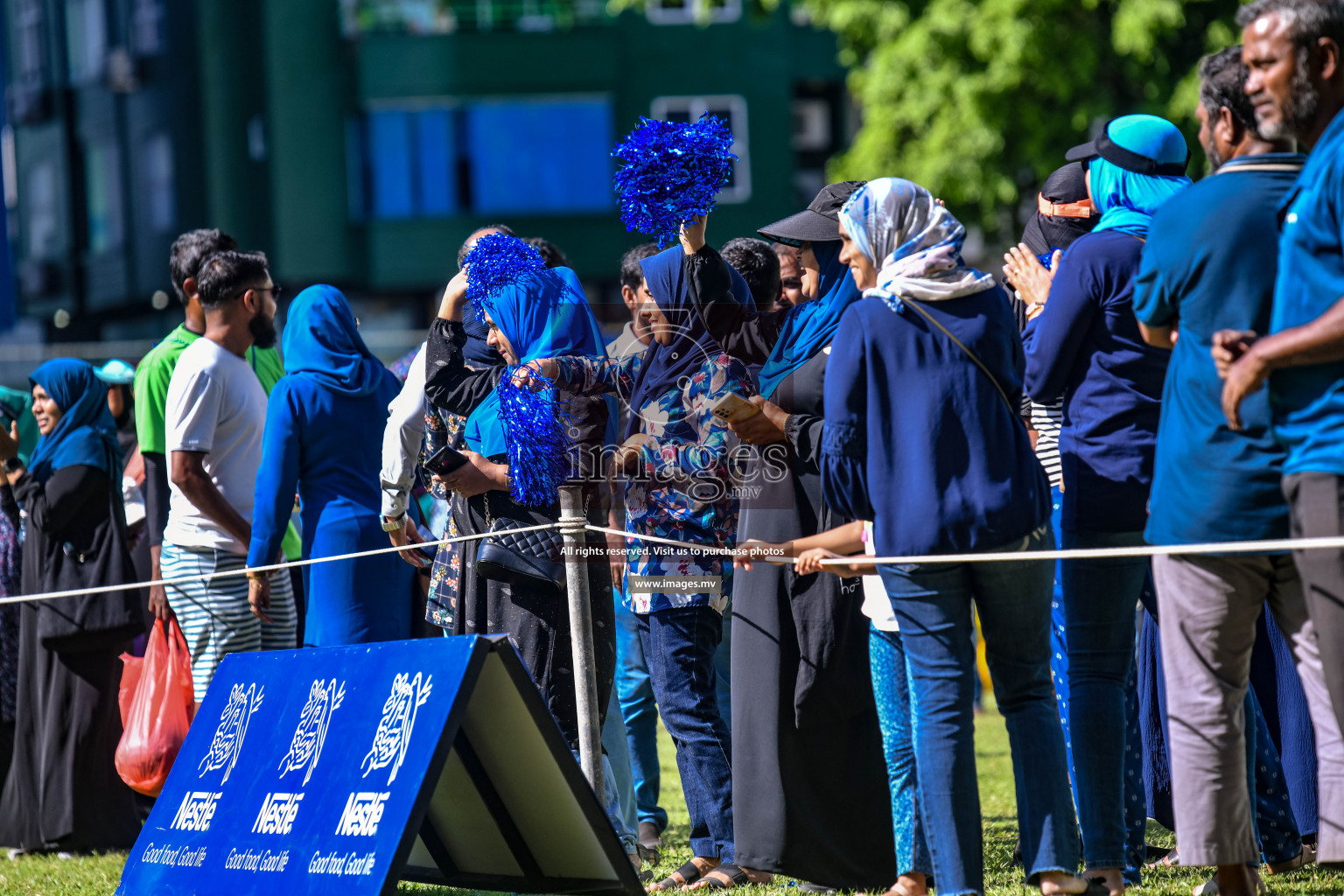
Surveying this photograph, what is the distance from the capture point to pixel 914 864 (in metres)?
4.41

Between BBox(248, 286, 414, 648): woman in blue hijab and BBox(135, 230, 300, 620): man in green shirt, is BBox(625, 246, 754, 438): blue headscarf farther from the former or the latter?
BBox(135, 230, 300, 620): man in green shirt

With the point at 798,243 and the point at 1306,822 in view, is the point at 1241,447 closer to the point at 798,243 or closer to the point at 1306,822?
the point at 798,243

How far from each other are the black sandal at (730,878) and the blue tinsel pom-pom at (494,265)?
1.90 m

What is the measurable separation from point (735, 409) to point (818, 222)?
626 millimetres

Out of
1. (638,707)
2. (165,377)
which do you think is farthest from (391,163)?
(638,707)

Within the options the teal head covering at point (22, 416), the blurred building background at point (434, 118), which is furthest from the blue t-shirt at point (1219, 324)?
the blurred building background at point (434, 118)

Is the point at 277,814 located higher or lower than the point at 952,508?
lower

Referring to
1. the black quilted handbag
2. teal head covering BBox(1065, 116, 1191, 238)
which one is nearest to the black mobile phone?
the black quilted handbag

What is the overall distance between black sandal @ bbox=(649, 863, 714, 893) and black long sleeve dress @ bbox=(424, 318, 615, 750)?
0.54 meters

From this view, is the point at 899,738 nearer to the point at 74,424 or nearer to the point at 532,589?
the point at 532,589

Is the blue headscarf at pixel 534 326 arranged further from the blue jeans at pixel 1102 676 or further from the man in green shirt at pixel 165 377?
the blue jeans at pixel 1102 676

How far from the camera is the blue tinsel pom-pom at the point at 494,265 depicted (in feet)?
16.4

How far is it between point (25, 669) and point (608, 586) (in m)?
3.09

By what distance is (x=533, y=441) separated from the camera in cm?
491
